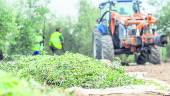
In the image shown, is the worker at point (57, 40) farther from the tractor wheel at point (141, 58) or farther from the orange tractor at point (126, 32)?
the tractor wheel at point (141, 58)

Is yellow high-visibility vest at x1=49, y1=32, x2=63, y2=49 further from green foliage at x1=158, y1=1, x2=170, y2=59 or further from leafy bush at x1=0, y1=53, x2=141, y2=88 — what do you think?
green foliage at x1=158, y1=1, x2=170, y2=59

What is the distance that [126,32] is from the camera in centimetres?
2225

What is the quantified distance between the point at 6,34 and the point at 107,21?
489 cm

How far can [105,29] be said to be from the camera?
75.9 ft

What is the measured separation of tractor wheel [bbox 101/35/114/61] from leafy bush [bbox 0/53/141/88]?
9665mm

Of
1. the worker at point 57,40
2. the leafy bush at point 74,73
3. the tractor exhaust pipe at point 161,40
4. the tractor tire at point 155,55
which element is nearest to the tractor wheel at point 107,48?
the tractor exhaust pipe at point 161,40

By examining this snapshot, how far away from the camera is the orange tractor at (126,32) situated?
21.8 metres

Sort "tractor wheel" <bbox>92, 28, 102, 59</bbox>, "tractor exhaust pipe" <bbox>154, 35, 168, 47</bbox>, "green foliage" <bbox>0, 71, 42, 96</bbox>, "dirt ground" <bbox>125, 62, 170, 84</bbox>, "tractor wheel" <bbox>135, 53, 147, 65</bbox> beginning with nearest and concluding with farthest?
"green foliage" <bbox>0, 71, 42, 96</bbox> → "dirt ground" <bbox>125, 62, 170, 84</bbox> → "tractor exhaust pipe" <bbox>154, 35, 168, 47</bbox> → "tractor wheel" <bbox>92, 28, 102, 59</bbox> → "tractor wheel" <bbox>135, 53, 147, 65</bbox>

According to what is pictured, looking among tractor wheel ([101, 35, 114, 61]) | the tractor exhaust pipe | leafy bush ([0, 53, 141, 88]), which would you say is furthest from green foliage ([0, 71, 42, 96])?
the tractor exhaust pipe

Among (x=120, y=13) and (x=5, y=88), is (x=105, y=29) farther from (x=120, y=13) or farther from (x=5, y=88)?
(x=5, y=88)

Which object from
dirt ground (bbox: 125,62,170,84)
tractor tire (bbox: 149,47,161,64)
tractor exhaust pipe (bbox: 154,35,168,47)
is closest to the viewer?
dirt ground (bbox: 125,62,170,84)

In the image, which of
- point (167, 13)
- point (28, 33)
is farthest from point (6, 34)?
point (167, 13)

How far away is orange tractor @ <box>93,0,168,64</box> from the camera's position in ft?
71.6

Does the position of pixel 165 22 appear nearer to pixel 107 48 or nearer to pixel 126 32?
pixel 126 32
